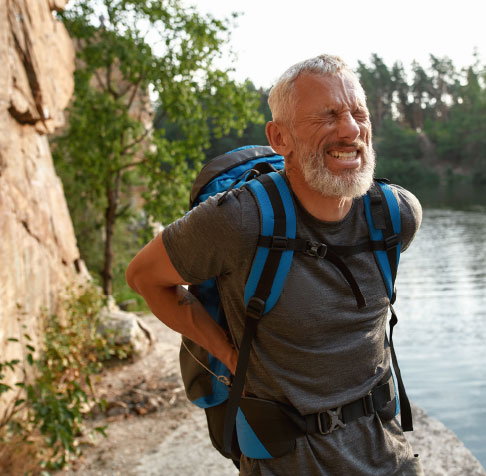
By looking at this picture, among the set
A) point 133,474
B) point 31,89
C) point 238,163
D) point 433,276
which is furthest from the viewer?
point 433,276

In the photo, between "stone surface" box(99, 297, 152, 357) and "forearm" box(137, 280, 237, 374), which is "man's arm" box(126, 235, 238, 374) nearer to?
"forearm" box(137, 280, 237, 374)

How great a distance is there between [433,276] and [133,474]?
15492 mm

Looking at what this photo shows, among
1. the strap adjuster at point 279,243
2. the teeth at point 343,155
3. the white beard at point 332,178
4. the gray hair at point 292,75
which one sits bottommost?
the strap adjuster at point 279,243

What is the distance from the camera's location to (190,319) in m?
1.83

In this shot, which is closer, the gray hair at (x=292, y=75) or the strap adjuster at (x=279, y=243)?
the strap adjuster at (x=279, y=243)

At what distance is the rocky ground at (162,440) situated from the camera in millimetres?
4211

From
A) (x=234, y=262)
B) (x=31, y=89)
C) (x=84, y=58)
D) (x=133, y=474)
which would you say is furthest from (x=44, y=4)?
(x=234, y=262)

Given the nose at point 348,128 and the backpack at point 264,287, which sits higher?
the nose at point 348,128

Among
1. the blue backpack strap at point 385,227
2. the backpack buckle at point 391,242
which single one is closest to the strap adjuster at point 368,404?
the blue backpack strap at point 385,227

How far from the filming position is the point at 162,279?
175 centimetres

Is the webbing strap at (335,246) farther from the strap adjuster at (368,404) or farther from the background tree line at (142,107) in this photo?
the background tree line at (142,107)

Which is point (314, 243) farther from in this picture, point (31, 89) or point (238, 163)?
point (31, 89)

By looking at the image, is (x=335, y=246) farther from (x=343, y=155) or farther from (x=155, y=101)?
(x=155, y=101)

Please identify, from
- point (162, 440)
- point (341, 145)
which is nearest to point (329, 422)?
point (341, 145)
